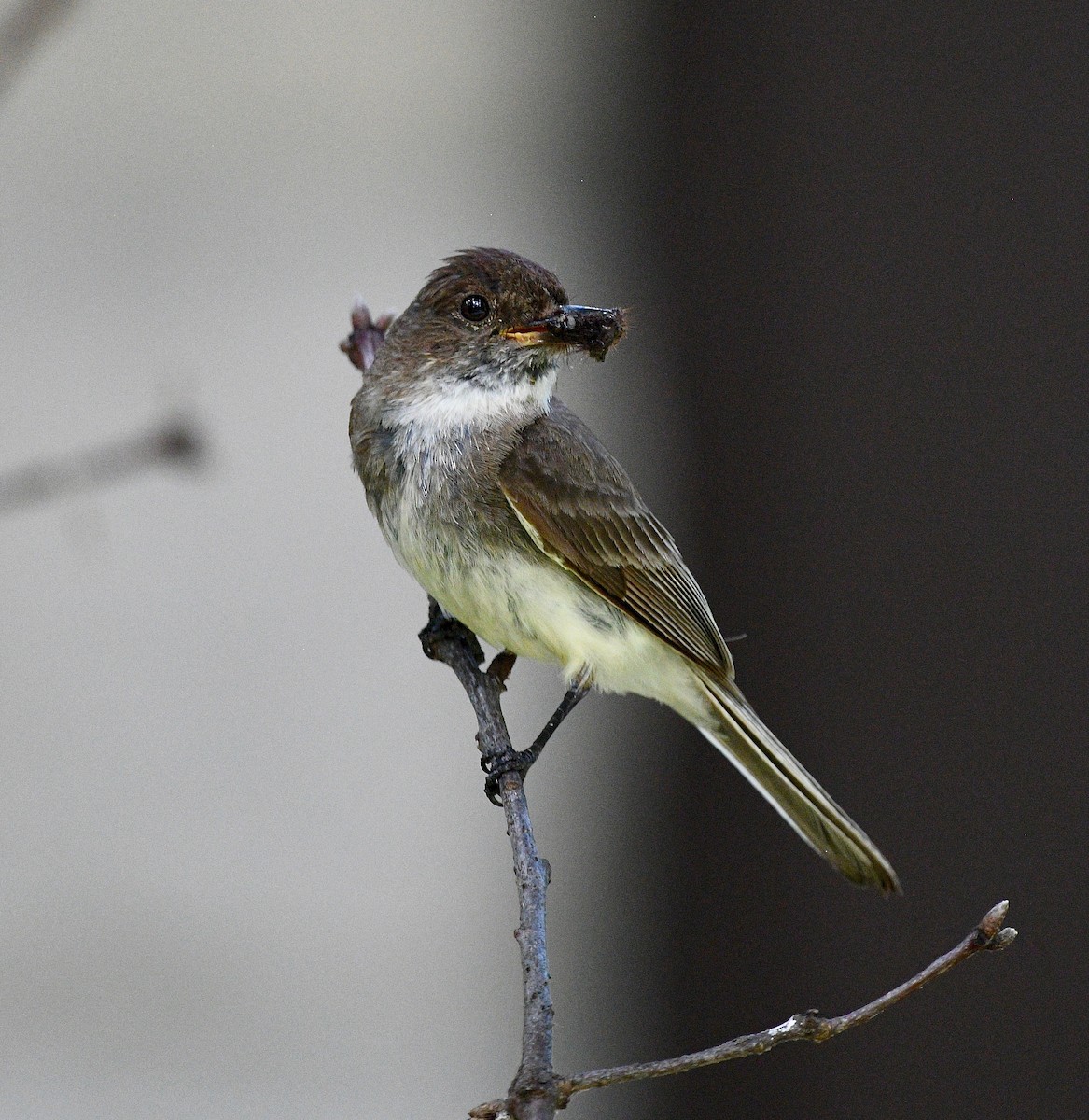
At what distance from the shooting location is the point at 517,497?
2.22 metres

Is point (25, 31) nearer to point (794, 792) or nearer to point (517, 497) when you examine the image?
point (517, 497)

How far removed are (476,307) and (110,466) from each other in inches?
25.5

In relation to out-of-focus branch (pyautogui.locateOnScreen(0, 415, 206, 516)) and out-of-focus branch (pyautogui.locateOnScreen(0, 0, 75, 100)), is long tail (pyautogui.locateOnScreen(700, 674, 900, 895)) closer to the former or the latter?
out-of-focus branch (pyautogui.locateOnScreen(0, 415, 206, 516))

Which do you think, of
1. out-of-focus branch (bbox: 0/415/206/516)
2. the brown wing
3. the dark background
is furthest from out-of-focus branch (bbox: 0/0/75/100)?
the dark background

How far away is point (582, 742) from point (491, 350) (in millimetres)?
2325

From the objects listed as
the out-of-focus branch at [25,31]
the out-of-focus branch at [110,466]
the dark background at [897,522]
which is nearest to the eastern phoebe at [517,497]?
the out-of-focus branch at [110,466]

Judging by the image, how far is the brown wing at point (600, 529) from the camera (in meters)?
2.23

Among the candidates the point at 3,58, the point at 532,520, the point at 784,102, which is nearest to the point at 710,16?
the point at 784,102

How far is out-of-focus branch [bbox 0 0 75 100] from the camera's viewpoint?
141 centimetres

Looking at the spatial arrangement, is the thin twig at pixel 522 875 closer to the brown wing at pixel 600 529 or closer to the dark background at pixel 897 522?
the brown wing at pixel 600 529

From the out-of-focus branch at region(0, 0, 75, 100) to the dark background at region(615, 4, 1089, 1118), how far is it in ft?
8.39

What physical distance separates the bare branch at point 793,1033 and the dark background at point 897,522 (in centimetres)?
228

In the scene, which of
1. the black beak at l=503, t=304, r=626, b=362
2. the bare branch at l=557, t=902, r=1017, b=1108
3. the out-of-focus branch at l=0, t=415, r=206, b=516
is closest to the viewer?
the bare branch at l=557, t=902, r=1017, b=1108

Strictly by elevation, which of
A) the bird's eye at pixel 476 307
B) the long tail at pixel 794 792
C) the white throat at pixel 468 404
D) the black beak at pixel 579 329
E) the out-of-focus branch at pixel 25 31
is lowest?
the long tail at pixel 794 792
